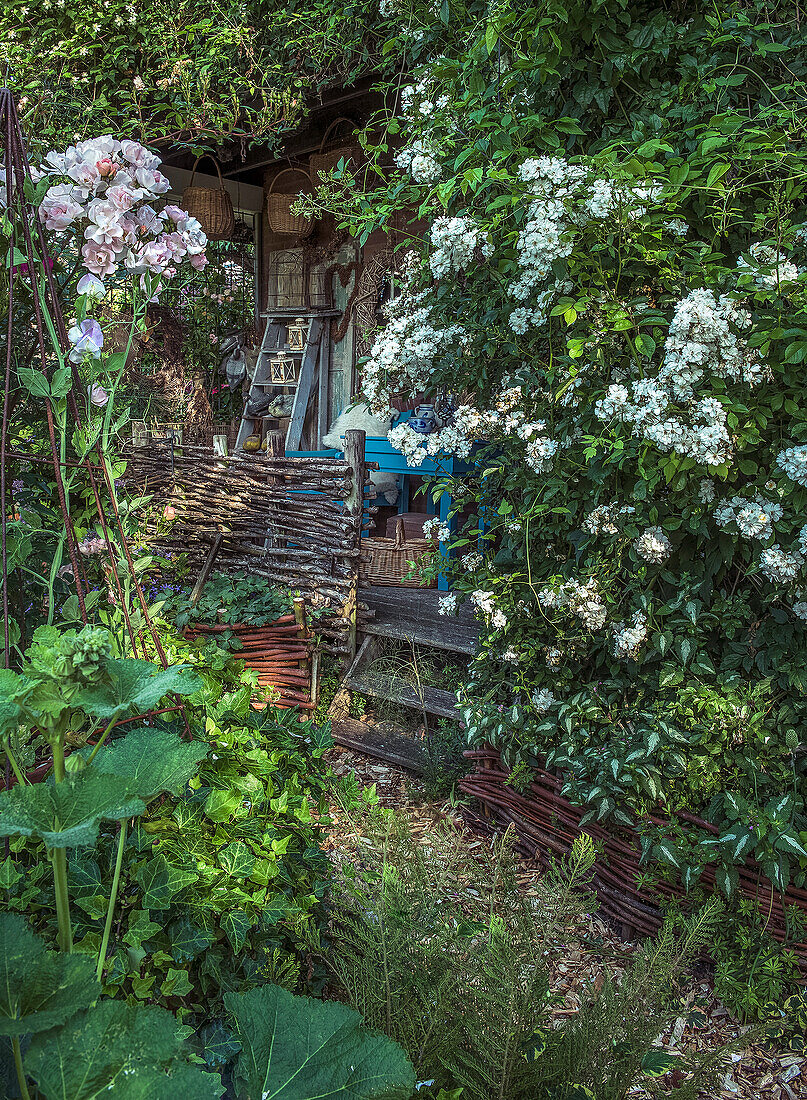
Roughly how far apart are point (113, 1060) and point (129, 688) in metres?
0.39

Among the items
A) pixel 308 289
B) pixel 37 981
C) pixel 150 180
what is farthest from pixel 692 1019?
pixel 308 289

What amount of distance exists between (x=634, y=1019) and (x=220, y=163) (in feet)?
24.9

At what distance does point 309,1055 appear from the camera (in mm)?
836

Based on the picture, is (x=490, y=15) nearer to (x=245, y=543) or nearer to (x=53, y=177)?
(x=53, y=177)

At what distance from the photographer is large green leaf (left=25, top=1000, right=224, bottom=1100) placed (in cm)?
68

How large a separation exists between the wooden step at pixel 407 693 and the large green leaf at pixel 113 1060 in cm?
315

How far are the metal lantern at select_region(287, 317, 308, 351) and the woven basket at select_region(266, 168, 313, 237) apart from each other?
2.48ft

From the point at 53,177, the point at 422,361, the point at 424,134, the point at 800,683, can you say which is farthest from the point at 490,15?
the point at 800,683

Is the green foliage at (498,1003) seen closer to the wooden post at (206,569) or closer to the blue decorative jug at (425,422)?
the blue decorative jug at (425,422)

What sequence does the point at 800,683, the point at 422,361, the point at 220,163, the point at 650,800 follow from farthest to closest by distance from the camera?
the point at 220,163 < the point at 422,361 < the point at 650,800 < the point at 800,683

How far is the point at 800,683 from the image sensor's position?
232 centimetres

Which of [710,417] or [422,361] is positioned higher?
[422,361]

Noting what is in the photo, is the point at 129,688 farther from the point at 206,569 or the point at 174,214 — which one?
the point at 206,569

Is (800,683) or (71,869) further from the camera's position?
(800,683)
